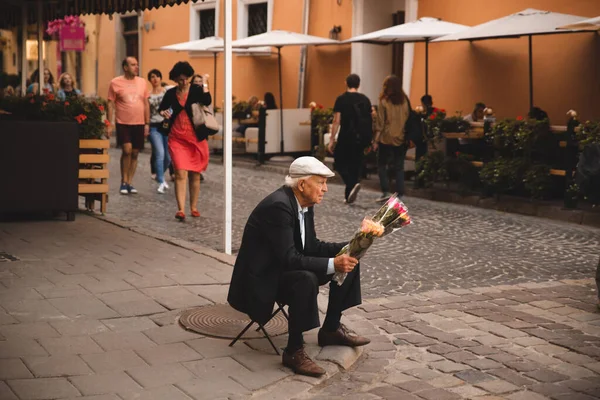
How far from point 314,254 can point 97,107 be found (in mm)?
6471

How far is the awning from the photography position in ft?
39.8

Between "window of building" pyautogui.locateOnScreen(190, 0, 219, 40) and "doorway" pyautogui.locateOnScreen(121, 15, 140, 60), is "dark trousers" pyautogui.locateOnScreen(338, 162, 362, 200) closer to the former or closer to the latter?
"window of building" pyautogui.locateOnScreen(190, 0, 219, 40)

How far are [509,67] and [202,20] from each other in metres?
12.0

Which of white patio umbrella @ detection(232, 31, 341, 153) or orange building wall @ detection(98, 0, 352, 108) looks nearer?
white patio umbrella @ detection(232, 31, 341, 153)

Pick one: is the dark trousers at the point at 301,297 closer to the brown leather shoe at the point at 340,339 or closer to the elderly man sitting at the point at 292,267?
the elderly man sitting at the point at 292,267

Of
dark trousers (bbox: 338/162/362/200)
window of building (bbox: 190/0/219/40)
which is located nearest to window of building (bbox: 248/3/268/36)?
window of building (bbox: 190/0/219/40)

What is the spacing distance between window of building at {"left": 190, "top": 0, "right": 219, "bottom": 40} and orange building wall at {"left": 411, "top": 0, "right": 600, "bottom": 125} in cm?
874

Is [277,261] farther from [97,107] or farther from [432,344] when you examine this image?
[97,107]

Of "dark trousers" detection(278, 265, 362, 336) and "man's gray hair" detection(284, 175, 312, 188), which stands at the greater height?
"man's gray hair" detection(284, 175, 312, 188)

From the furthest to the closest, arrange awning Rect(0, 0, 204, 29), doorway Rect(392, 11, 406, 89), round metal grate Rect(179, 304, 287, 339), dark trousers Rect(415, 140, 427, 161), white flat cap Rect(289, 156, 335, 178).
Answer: doorway Rect(392, 11, 406, 89) < dark trousers Rect(415, 140, 427, 161) < awning Rect(0, 0, 204, 29) < round metal grate Rect(179, 304, 287, 339) < white flat cap Rect(289, 156, 335, 178)

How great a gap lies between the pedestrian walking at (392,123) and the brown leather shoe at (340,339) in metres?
8.13

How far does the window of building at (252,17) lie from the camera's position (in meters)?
23.5

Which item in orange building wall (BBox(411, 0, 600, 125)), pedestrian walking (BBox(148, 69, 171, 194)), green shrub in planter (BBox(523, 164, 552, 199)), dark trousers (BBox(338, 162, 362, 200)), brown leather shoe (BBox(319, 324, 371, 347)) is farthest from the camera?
pedestrian walking (BBox(148, 69, 171, 194))

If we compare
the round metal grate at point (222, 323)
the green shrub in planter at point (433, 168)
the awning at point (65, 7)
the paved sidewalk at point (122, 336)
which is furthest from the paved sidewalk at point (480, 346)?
the green shrub in planter at point (433, 168)
